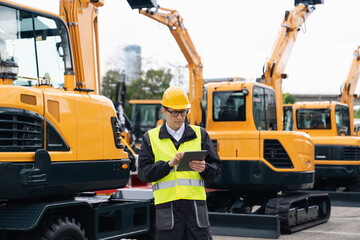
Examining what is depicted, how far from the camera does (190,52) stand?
1645 cm

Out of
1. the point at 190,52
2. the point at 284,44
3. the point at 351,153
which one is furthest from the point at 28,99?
the point at 351,153

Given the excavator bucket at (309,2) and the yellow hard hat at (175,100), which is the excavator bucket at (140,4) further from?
the yellow hard hat at (175,100)

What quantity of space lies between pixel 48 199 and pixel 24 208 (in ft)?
2.02

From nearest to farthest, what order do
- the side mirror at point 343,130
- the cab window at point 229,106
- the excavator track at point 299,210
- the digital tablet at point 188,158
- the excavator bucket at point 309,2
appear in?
the digital tablet at point 188,158
the excavator track at point 299,210
the cab window at point 229,106
the excavator bucket at point 309,2
the side mirror at point 343,130

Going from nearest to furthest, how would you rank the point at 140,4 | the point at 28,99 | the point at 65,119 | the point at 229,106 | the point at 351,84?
the point at 28,99
the point at 65,119
the point at 229,106
the point at 140,4
the point at 351,84

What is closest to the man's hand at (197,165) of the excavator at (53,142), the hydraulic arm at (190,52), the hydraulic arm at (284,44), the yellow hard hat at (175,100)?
the yellow hard hat at (175,100)

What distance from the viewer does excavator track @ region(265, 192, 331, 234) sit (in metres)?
11.6

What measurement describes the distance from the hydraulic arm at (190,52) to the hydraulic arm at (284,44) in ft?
5.90

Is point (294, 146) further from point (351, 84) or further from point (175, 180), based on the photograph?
point (351, 84)

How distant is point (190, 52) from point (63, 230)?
10.0 meters

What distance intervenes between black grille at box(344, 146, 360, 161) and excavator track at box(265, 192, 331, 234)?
3635 mm

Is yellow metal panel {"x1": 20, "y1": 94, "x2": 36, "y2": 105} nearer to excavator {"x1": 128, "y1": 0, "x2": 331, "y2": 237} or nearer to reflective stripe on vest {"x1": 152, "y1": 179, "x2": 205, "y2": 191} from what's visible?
reflective stripe on vest {"x1": 152, "y1": 179, "x2": 205, "y2": 191}

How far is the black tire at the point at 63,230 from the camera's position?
6918 millimetres

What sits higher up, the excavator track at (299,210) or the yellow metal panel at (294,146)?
the yellow metal panel at (294,146)
